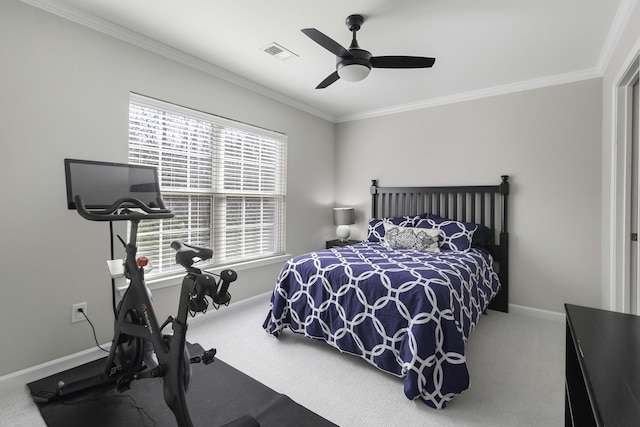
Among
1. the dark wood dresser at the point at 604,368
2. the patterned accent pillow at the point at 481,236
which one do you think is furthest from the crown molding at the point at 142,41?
the dark wood dresser at the point at 604,368

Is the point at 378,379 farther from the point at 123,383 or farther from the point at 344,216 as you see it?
the point at 344,216

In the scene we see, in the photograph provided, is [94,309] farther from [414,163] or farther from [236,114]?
[414,163]

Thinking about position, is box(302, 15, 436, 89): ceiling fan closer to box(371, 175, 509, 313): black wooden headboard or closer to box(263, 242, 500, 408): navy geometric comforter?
box(263, 242, 500, 408): navy geometric comforter

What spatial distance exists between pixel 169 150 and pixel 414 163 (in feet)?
9.77

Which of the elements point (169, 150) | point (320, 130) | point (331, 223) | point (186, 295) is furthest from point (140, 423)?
point (320, 130)

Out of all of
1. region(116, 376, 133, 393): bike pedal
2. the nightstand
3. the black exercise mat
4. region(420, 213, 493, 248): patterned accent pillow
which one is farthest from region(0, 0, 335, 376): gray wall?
region(420, 213, 493, 248): patterned accent pillow

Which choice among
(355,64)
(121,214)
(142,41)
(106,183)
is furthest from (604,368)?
(142,41)

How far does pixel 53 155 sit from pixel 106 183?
0.44 m

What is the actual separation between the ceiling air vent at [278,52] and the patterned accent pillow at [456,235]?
2.41 meters

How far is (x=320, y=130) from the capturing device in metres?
4.57

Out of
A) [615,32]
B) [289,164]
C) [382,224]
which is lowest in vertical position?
[382,224]

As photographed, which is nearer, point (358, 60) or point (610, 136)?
point (358, 60)

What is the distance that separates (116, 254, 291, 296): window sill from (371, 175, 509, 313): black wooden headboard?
1.58m

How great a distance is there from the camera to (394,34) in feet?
8.10
